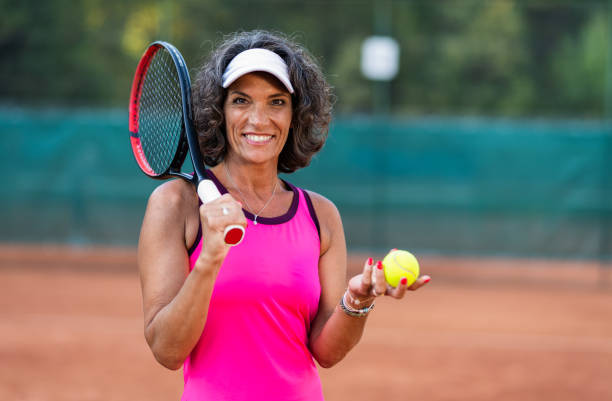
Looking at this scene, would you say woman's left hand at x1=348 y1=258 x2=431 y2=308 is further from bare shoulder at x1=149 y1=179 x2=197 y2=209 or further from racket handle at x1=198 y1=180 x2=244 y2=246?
bare shoulder at x1=149 y1=179 x2=197 y2=209

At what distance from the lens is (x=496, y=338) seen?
23.7 ft

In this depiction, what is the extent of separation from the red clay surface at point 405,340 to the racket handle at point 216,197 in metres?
3.25

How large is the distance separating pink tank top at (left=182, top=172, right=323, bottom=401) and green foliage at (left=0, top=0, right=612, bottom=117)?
1357 centimetres

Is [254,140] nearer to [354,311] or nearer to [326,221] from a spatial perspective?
[326,221]

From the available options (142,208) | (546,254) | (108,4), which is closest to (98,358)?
(142,208)

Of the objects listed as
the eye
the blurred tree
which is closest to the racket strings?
the eye

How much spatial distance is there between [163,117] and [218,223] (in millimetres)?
1042

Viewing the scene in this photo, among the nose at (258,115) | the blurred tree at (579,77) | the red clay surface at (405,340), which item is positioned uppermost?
the nose at (258,115)

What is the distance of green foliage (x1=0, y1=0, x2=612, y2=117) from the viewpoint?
674 inches

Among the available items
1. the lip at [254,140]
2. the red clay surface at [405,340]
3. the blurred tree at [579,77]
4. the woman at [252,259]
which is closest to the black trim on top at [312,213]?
the woman at [252,259]

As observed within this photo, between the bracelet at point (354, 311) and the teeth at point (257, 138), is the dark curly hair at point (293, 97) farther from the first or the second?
the bracelet at point (354, 311)

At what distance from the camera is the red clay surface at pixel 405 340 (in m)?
5.49

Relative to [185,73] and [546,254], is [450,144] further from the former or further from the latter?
[185,73]

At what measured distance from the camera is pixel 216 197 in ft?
7.17
